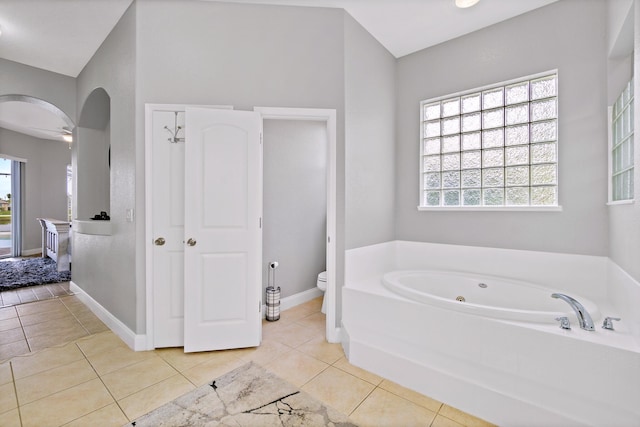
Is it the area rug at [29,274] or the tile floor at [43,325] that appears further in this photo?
the area rug at [29,274]

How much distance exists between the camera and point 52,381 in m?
1.97

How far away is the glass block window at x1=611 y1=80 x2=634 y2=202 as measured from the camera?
5.60ft

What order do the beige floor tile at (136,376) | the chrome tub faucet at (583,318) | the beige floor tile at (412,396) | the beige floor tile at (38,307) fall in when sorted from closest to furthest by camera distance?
the chrome tub faucet at (583,318) < the beige floor tile at (412,396) < the beige floor tile at (136,376) < the beige floor tile at (38,307)

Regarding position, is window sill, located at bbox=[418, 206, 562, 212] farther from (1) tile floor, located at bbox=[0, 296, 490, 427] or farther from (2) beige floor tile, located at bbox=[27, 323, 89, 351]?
(2) beige floor tile, located at bbox=[27, 323, 89, 351]

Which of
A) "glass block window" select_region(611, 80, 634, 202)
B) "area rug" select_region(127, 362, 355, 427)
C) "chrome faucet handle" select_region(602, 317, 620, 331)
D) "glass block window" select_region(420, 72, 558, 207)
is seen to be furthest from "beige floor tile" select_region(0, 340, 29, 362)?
"glass block window" select_region(611, 80, 634, 202)

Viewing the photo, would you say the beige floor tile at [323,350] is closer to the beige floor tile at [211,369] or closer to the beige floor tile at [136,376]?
the beige floor tile at [211,369]

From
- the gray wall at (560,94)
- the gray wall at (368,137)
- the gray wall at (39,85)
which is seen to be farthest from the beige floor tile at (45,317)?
the gray wall at (560,94)

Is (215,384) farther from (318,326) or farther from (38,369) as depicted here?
(38,369)

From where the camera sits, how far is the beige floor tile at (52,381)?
1835 millimetres

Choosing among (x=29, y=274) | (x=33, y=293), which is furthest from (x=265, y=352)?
(x=29, y=274)

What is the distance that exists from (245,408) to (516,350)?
5.03 feet

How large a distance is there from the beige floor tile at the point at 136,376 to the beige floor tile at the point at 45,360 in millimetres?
493

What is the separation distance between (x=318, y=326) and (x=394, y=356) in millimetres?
1020

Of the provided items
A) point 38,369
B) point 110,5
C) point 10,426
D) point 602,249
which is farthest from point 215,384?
point 110,5
